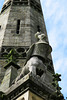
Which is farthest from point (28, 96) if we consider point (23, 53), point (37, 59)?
point (23, 53)

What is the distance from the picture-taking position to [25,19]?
643 inches

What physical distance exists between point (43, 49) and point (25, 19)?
29.9 feet

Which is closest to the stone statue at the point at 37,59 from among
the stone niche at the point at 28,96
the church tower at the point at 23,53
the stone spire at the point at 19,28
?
the church tower at the point at 23,53

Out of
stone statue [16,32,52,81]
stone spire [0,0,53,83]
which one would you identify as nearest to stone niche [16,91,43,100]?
stone statue [16,32,52,81]

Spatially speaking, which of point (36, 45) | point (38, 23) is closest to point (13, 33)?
point (38, 23)

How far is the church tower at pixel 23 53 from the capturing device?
5.75m

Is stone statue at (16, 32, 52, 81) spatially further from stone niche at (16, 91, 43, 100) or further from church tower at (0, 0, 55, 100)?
stone niche at (16, 91, 43, 100)

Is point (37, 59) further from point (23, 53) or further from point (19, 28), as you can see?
point (19, 28)

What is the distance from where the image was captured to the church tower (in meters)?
5.75

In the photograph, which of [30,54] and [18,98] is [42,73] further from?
[18,98]

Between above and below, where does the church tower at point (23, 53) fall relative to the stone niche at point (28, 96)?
above

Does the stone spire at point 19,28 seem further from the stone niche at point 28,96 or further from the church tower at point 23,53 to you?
the stone niche at point 28,96

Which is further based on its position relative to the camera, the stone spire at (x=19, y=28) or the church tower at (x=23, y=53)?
the stone spire at (x=19, y=28)

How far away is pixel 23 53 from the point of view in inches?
492
